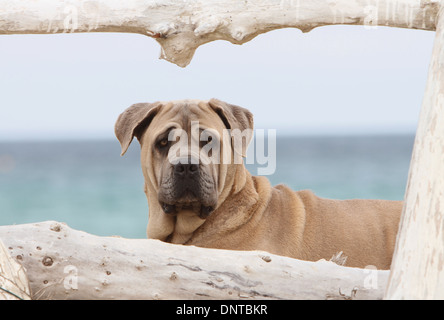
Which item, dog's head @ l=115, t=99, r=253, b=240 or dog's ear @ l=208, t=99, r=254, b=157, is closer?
dog's head @ l=115, t=99, r=253, b=240

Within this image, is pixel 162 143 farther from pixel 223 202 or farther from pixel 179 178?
pixel 223 202

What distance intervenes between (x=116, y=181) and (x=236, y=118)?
72.9ft

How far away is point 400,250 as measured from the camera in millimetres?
3162

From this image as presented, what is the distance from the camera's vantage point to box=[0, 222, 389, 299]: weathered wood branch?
140 inches

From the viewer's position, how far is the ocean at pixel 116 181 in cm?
2155

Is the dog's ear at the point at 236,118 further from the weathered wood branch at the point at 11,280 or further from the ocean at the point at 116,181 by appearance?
the ocean at the point at 116,181

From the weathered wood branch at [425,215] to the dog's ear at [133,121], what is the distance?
2343mm

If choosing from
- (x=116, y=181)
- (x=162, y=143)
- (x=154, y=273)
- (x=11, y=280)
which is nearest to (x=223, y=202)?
(x=162, y=143)

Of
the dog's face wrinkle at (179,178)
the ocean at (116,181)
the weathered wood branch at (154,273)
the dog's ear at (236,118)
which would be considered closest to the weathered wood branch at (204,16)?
the dog's face wrinkle at (179,178)

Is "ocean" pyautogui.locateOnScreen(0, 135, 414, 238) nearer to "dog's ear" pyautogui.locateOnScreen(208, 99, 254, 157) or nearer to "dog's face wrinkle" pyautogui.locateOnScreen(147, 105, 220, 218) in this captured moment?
"dog's ear" pyautogui.locateOnScreen(208, 99, 254, 157)

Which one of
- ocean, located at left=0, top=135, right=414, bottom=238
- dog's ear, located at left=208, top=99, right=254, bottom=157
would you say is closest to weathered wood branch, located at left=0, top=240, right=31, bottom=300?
dog's ear, located at left=208, top=99, right=254, bottom=157

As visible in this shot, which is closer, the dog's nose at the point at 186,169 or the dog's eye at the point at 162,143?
the dog's nose at the point at 186,169
